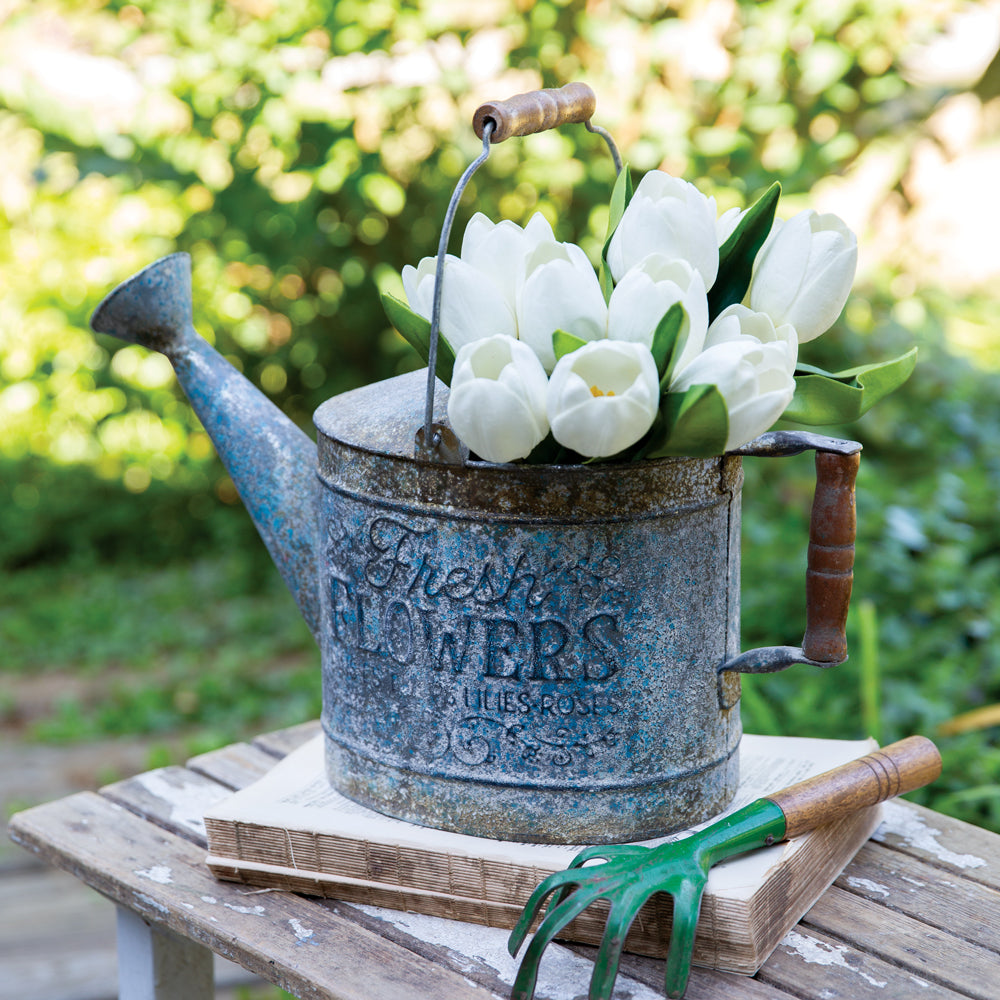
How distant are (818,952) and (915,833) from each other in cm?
29

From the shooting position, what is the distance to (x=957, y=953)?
3.32ft

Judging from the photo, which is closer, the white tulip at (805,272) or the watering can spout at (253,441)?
the white tulip at (805,272)

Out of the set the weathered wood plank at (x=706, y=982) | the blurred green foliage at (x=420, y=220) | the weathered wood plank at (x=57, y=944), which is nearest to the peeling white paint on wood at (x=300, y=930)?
the weathered wood plank at (x=706, y=982)

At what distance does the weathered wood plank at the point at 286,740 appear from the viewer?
144 cm

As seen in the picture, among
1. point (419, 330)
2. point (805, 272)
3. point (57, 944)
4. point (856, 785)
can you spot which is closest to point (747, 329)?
point (805, 272)

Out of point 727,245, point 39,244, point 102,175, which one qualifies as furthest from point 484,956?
point 39,244

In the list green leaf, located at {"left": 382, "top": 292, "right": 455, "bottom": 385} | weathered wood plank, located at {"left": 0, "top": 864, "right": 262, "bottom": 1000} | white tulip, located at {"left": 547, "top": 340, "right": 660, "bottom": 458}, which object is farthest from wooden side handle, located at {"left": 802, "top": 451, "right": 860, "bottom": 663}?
weathered wood plank, located at {"left": 0, "top": 864, "right": 262, "bottom": 1000}

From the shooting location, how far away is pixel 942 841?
1.22 metres

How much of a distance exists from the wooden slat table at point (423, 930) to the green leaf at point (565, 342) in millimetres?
516

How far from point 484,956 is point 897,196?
2197 mm

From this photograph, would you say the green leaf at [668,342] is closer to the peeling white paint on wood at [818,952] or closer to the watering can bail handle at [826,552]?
the watering can bail handle at [826,552]

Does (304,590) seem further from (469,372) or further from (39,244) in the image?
(39,244)

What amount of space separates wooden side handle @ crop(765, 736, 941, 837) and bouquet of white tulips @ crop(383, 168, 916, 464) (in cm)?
34

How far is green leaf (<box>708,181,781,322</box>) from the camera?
986 mm
